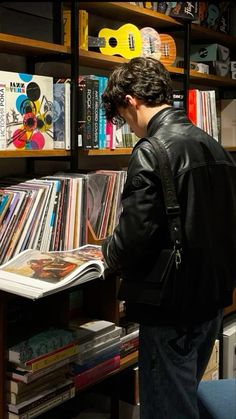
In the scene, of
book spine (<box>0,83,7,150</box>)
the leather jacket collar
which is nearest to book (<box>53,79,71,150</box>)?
book spine (<box>0,83,7,150</box>)

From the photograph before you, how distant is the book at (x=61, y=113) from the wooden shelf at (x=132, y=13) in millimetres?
413

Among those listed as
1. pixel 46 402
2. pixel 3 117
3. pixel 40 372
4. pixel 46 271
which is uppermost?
pixel 3 117

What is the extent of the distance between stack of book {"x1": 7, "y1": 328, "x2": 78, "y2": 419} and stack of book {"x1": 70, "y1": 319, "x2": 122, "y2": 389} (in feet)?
0.18

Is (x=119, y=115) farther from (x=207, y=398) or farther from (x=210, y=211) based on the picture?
(x=207, y=398)

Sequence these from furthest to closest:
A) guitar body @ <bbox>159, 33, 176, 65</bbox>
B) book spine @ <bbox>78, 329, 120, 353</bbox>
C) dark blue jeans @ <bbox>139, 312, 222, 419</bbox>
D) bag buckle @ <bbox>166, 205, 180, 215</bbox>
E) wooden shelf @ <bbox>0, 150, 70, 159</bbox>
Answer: guitar body @ <bbox>159, 33, 176, 65</bbox>, book spine @ <bbox>78, 329, 120, 353</bbox>, wooden shelf @ <bbox>0, 150, 70, 159</bbox>, dark blue jeans @ <bbox>139, 312, 222, 419</bbox>, bag buckle @ <bbox>166, 205, 180, 215</bbox>

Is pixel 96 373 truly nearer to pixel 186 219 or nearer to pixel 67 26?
pixel 186 219

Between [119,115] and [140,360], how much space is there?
0.78 m

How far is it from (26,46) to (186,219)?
871 mm

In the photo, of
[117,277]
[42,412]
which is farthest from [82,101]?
[42,412]

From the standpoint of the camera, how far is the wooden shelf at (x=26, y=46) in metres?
1.78

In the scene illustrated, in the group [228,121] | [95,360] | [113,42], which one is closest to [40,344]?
[95,360]

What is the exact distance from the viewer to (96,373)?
1.91 meters

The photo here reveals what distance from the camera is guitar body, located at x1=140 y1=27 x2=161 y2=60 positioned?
8.08 ft

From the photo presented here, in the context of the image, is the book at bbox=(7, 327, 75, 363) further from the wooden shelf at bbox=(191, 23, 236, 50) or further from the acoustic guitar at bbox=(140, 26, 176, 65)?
the wooden shelf at bbox=(191, 23, 236, 50)
